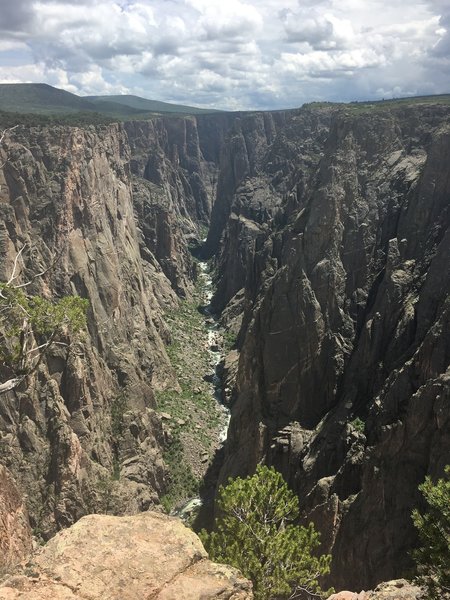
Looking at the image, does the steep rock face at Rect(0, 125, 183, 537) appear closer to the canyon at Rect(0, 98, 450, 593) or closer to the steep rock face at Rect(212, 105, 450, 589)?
the canyon at Rect(0, 98, 450, 593)

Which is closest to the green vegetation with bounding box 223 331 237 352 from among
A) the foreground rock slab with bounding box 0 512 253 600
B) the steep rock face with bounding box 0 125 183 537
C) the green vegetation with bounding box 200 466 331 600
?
the steep rock face with bounding box 0 125 183 537

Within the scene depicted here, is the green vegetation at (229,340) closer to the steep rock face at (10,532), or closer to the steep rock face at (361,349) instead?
the steep rock face at (361,349)

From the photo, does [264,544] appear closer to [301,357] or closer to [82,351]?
[301,357]

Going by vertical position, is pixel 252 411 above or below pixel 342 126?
below

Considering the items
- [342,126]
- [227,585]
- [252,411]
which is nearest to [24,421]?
[252,411]

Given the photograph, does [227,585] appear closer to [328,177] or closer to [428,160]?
[428,160]

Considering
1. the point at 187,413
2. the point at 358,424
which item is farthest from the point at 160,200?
the point at 358,424
